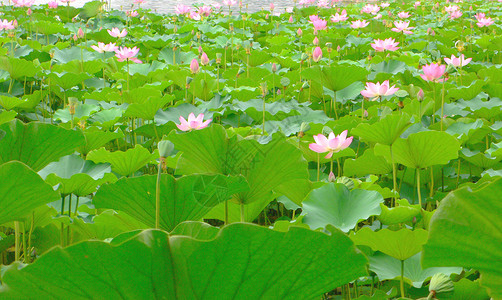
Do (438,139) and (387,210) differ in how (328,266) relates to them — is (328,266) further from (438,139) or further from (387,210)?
(438,139)

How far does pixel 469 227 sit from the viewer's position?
518 mm

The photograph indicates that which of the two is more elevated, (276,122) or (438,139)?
(438,139)

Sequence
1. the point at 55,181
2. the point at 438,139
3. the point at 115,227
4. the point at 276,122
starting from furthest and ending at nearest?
the point at 276,122 < the point at 438,139 < the point at 55,181 < the point at 115,227

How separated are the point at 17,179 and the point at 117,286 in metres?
0.27

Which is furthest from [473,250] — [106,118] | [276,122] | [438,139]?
[106,118]

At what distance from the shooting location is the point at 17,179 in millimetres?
680

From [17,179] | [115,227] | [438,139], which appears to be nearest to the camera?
[17,179]

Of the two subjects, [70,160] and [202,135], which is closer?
[202,135]

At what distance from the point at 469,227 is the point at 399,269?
39 cm

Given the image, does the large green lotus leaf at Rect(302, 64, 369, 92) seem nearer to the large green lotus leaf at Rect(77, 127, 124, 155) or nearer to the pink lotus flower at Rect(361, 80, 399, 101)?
the pink lotus flower at Rect(361, 80, 399, 101)

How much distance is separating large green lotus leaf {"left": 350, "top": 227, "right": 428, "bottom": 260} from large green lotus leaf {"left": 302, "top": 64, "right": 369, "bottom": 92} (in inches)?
42.1

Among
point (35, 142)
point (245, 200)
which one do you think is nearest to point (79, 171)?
point (35, 142)

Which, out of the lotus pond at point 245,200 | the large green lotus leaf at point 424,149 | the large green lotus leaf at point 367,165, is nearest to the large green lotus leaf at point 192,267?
the lotus pond at point 245,200

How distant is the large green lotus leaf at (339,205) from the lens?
3.06 feet
